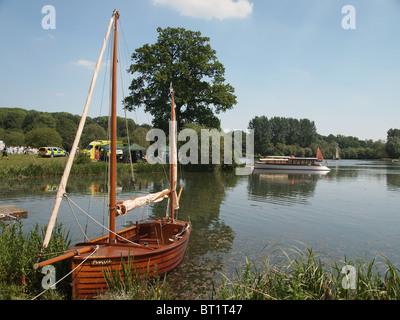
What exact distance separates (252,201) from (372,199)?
34.0ft

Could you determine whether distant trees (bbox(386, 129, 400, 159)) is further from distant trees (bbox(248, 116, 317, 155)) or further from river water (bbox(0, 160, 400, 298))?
river water (bbox(0, 160, 400, 298))

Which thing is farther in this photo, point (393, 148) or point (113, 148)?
point (393, 148)

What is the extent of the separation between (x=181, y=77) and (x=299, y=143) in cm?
11173

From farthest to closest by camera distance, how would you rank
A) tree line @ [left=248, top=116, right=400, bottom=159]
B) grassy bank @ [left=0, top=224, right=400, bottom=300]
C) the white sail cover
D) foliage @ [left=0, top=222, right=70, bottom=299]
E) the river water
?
tree line @ [left=248, top=116, right=400, bottom=159]
the river water
the white sail cover
foliage @ [left=0, top=222, right=70, bottom=299]
grassy bank @ [left=0, top=224, right=400, bottom=300]

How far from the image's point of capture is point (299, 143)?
144m

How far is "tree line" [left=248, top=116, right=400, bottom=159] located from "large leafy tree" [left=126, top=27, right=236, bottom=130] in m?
77.7

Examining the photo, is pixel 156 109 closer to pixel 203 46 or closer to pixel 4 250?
pixel 203 46

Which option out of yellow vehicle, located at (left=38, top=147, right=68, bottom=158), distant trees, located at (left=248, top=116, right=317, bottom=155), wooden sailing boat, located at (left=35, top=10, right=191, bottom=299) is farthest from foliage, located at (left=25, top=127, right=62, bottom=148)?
distant trees, located at (left=248, top=116, right=317, bottom=155)

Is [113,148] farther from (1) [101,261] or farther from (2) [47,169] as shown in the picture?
(2) [47,169]

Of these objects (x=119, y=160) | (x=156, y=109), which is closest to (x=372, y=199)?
(x=156, y=109)

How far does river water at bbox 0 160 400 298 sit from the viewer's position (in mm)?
11836

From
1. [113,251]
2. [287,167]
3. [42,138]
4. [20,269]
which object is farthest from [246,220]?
[42,138]

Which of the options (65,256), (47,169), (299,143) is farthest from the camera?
(299,143)

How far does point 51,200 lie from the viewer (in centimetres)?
2048
